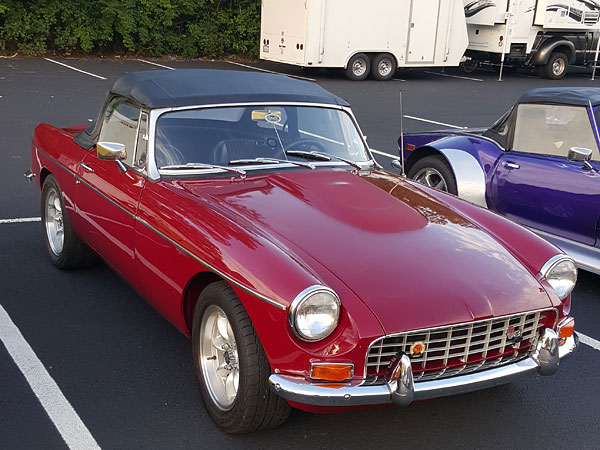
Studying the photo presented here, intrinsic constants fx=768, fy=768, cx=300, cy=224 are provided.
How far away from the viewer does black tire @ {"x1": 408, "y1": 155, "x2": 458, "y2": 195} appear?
699 cm

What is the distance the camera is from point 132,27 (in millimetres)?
22906

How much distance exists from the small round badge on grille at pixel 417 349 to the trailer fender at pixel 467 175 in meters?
3.49

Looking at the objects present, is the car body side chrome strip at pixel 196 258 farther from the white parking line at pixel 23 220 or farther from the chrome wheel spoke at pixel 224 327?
the white parking line at pixel 23 220

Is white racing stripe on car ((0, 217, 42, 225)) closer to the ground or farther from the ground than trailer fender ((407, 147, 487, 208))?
closer to the ground

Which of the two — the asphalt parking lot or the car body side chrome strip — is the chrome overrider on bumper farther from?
the asphalt parking lot

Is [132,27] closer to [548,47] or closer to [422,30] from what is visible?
[422,30]

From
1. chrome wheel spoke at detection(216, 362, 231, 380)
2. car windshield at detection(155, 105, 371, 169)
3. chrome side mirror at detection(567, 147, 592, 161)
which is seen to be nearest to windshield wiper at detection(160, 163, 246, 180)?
car windshield at detection(155, 105, 371, 169)

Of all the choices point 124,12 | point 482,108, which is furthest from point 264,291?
point 124,12

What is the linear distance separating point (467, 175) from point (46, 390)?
4.16 meters

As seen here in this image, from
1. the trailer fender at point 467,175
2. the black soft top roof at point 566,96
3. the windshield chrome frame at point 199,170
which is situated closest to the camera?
the windshield chrome frame at point 199,170

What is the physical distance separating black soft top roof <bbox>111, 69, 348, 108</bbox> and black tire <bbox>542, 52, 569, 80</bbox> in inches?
738

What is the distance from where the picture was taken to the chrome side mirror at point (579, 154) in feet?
19.2

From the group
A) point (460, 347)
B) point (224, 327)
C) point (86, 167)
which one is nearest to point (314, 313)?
point (224, 327)

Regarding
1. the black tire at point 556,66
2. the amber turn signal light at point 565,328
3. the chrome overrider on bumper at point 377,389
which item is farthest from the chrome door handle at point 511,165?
the black tire at point 556,66
